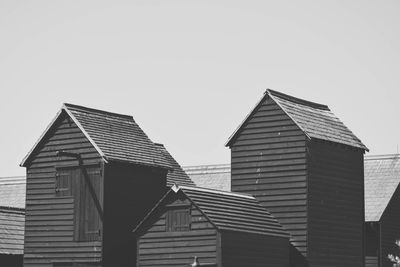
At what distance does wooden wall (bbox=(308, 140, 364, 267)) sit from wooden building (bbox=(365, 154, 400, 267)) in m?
5.18

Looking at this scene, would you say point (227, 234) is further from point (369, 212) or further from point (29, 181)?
point (369, 212)

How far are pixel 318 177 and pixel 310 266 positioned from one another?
13.4 feet

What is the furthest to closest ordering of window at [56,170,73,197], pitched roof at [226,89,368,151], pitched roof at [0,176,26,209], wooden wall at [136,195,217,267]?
pitched roof at [0,176,26,209] < pitched roof at [226,89,368,151] < window at [56,170,73,197] < wooden wall at [136,195,217,267]

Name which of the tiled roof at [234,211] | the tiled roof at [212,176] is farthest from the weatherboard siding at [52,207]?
the tiled roof at [212,176]

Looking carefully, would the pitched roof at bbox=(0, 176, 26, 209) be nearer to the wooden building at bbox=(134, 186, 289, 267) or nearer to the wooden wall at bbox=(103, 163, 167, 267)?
the wooden wall at bbox=(103, 163, 167, 267)

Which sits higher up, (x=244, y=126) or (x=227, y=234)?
(x=244, y=126)

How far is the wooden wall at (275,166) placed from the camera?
44.8 metres

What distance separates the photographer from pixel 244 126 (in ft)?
154

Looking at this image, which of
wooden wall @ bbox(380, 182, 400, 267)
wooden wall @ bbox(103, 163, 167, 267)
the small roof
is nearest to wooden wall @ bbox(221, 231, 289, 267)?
the small roof

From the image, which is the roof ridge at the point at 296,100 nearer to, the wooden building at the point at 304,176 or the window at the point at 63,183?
the wooden building at the point at 304,176

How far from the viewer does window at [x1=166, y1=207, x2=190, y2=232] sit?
41.2 m

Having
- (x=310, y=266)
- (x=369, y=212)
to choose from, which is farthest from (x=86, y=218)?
(x=369, y=212)

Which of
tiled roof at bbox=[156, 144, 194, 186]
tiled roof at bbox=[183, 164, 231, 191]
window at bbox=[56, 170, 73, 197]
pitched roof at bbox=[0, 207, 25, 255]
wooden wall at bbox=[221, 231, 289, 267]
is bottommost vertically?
wooden wall at bbox=[221, 231, 289, 267]

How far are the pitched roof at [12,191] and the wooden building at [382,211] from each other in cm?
2120
